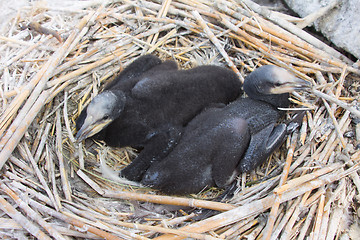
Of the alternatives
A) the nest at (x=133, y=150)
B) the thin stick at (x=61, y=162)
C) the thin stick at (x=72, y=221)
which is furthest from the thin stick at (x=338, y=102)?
the thin stick at (x=61, y=162)

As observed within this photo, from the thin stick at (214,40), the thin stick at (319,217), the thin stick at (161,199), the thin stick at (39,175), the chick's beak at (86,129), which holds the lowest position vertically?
the thin stick at (319,217)

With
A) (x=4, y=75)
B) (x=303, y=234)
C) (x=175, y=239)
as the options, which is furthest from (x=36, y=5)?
(x=303, y=234)

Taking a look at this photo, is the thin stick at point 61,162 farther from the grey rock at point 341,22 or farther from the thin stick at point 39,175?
the grey rock at point 341,22

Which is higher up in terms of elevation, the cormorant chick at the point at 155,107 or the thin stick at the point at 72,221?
the cormorant chick at the point at 155,107

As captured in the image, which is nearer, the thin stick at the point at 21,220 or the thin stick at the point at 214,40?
the thin stick at the point at 21,220

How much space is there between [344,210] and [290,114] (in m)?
0.97

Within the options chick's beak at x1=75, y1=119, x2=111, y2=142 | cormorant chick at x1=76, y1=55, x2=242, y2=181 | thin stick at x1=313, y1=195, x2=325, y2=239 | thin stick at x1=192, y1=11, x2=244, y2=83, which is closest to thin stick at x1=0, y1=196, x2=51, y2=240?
chick's beak at x1=75, y1=119, x2=111, y2=142

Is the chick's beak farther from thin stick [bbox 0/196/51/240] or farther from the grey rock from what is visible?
the grey rock

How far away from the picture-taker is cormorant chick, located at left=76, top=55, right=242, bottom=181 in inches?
102

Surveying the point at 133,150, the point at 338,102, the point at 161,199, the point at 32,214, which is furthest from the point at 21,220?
the point at 338,102

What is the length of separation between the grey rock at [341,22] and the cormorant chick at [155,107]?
3.23ft

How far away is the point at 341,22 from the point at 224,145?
162 centimetres

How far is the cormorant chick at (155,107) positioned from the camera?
259cm

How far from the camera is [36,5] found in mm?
3156
